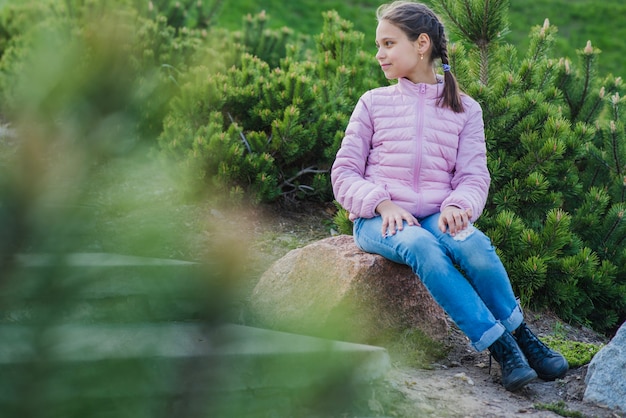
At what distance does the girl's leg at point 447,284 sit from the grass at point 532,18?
26.7ft

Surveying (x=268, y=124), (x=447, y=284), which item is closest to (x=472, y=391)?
(x=447, y=284)

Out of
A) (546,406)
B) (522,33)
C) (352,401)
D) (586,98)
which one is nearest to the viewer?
(352,401)

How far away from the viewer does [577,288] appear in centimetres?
385

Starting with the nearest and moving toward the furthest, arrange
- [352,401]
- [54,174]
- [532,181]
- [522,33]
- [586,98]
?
[54,174] < [352,401] < [532,181] < [586,98] < [522,33]

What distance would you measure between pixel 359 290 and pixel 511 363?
26.4 inches

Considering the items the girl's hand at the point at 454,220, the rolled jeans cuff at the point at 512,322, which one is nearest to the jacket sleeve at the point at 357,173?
the girl's hand at the point at 454,220

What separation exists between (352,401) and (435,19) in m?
2.46

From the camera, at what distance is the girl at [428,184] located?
8.80ft

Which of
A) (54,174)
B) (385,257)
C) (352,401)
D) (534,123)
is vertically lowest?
(385,257)

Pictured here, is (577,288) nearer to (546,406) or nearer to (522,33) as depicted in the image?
(546,406)

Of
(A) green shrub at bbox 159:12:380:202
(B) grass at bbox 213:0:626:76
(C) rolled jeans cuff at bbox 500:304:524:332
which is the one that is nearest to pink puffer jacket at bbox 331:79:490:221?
(C) rolled jeans cuff at bbox 500:304:524:332

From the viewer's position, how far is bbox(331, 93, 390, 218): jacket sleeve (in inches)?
114

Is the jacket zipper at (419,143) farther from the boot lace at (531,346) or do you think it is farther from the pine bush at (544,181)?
the pine bush at (544,181)

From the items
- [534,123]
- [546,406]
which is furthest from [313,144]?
[546,406]
